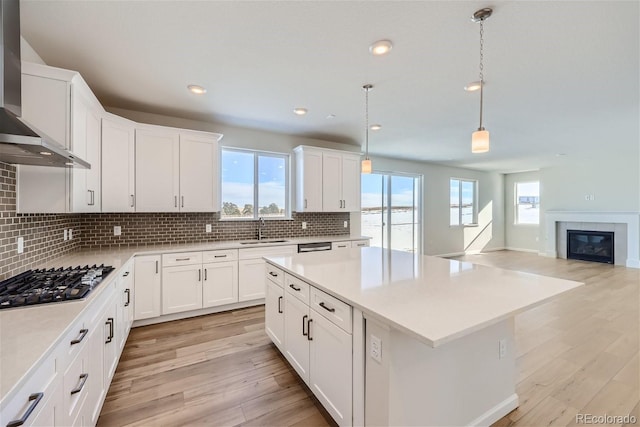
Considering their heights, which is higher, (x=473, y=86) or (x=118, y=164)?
(x=473, y=86)

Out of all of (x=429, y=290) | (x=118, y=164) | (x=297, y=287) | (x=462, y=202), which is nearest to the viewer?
(x=429, y=290)

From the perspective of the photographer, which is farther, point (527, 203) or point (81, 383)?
point (527, 203)

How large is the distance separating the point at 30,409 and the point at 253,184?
3.73 metres

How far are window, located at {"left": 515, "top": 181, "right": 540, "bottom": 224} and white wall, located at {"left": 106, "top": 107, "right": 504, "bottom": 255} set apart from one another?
1.54ft

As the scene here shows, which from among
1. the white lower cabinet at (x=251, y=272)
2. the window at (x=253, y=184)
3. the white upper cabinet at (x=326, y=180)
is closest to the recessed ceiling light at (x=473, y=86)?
the white upper cabinet at (x=326, y=180)

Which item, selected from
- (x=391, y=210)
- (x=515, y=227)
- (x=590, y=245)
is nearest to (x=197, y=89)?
(x=391, y=210)

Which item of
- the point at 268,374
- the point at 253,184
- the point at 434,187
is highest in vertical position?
the point at 434,187

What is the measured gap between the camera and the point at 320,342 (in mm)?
1798

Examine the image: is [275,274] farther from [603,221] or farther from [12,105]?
[603,221]

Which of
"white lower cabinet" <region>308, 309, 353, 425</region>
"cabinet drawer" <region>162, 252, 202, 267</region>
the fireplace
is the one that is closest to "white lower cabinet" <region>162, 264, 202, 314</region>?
"cabinet drawer" <region>162, 252, 202, 267</region>

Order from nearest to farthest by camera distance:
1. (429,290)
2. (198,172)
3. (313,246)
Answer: (429,290) → (198,172) → (313,246)

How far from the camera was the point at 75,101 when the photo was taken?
84.4 inches

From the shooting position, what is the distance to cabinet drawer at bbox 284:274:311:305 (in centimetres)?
195

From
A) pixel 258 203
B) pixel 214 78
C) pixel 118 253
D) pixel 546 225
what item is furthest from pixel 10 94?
pixel 546 225
